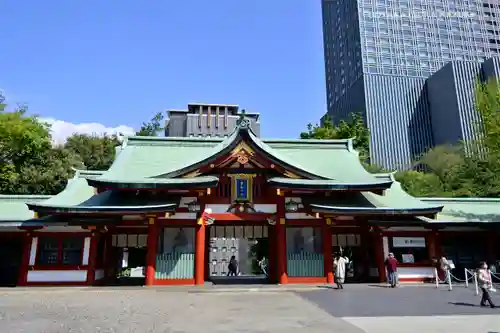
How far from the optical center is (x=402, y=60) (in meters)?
119

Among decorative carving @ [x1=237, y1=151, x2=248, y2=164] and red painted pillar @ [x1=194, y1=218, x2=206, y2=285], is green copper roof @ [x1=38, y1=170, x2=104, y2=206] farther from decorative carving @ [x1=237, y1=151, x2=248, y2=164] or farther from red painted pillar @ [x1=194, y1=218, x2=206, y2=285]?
decorative carving @ [x1=237, y1=151, x2=248, y2=164]

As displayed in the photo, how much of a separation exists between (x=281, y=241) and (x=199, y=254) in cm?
457

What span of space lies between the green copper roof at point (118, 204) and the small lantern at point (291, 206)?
620 centimetres

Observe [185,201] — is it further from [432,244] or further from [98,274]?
[432,244]

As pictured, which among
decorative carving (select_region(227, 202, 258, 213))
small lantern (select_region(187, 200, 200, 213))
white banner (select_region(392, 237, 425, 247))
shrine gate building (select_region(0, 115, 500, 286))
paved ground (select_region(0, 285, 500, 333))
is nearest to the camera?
paved ground (select_region(0, 285, 500, 333))

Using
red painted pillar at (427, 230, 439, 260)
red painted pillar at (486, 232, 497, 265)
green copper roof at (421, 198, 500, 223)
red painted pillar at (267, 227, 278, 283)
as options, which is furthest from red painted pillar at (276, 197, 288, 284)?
red painted pillar at (486, 232, 497, 265)

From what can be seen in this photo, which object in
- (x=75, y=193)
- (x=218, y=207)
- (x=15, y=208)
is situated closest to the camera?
(x=218, y=207)

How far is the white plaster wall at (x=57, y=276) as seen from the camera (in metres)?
20.5

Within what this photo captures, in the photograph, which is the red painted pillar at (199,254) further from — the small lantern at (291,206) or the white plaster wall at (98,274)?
the white plaster wall at (98,274)

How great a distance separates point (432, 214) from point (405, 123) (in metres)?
93.4

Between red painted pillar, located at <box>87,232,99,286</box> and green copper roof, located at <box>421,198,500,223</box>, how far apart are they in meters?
19.7

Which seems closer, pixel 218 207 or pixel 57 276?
pixel 57 276

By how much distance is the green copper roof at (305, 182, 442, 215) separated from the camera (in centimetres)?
2058

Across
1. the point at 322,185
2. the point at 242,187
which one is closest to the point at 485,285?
the point at 322,185
